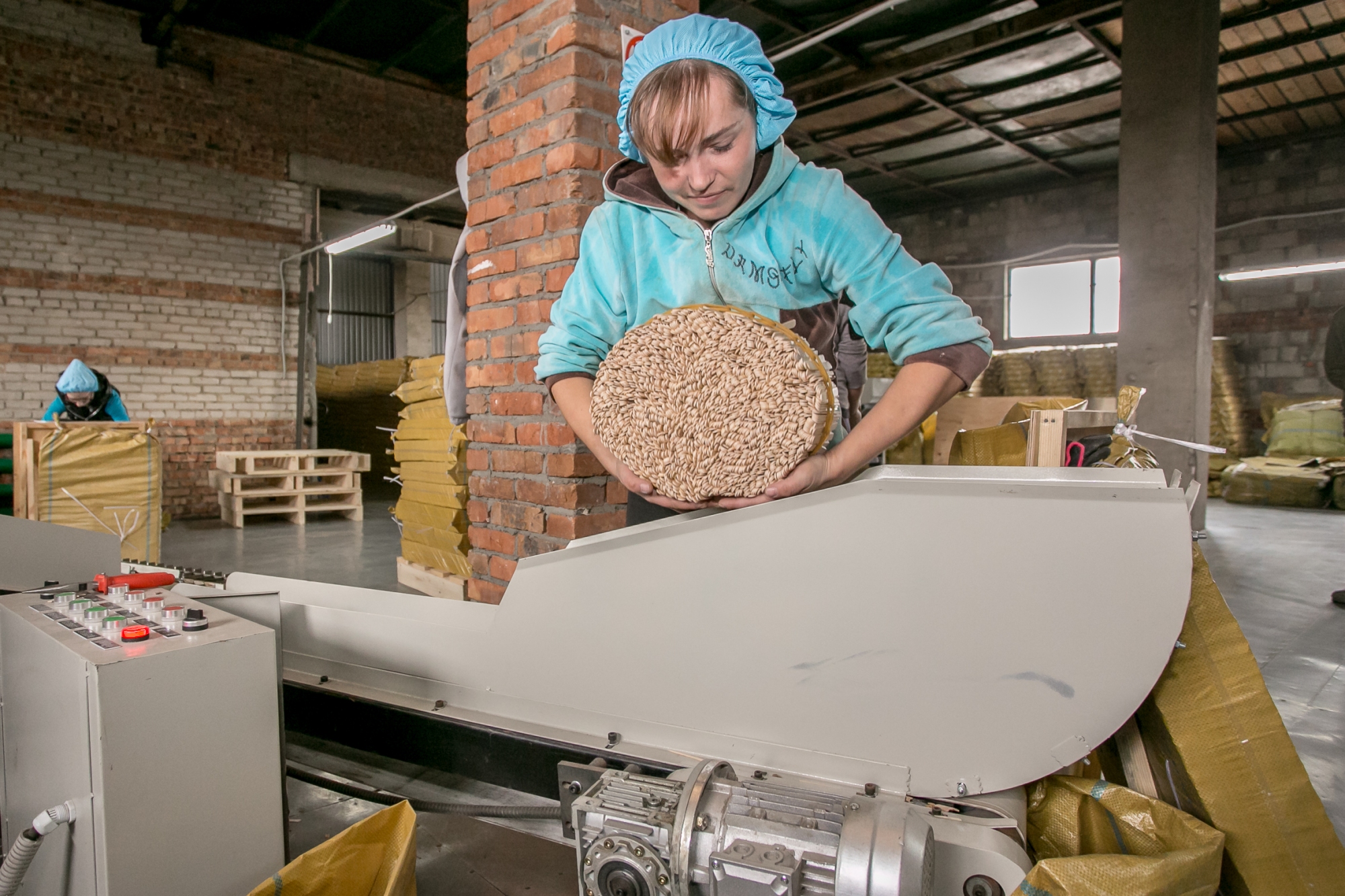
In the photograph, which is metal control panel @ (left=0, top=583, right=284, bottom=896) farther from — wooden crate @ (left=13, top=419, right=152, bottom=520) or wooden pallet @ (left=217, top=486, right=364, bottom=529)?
wooden pallet @ (left=217, top=486, right=364, bottom=529)

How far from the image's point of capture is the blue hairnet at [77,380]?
5926mm

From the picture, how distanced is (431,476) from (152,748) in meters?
3.42

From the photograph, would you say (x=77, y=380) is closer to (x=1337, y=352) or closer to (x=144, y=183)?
(x=144, y=183)

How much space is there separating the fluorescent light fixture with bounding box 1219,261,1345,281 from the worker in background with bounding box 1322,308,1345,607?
5.46 metres

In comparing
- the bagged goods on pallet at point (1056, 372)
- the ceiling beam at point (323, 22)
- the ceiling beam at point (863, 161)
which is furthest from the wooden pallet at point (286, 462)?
the bagged goods on pallet at point (1056, 372)

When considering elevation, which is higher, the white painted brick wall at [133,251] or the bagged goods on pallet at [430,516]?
the white painted brick wall at [133,251]

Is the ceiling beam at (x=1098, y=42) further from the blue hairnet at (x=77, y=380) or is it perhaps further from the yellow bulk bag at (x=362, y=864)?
the blue hairnet at (x=77, y=380)

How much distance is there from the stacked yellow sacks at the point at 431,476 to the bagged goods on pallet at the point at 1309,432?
28.7 ft

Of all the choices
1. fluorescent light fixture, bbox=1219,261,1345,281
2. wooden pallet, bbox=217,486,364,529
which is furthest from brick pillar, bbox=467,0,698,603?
fluorescent light fixture, bbox=1219,261,1345,281

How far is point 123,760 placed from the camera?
1060mm

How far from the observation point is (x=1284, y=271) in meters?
9.08

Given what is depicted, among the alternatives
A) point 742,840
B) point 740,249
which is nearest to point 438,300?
point 740,249

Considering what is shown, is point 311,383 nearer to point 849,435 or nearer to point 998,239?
point 849,435

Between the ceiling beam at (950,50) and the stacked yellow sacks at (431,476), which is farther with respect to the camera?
the ceiling beam at (950,50)
